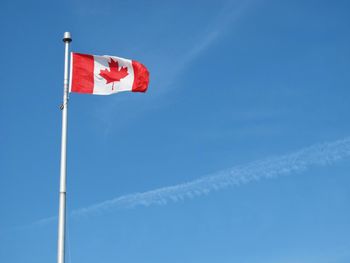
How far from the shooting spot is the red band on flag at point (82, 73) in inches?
1069

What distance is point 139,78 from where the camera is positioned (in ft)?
95.7

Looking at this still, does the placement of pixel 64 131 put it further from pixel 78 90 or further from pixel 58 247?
pixel 58 247

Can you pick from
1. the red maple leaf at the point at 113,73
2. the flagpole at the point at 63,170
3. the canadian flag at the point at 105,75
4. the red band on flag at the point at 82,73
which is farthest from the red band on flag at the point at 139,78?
the flagpole at the point at 63,170

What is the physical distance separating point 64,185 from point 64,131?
2.45 m

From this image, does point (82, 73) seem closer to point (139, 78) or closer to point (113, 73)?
point (113, 73)

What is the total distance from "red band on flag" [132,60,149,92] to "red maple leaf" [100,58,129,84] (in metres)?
0.52

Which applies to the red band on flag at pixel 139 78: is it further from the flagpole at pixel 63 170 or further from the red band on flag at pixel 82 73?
the flagpole at pixel 63 170

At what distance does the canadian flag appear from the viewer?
27.3 meters

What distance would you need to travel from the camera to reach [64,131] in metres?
24.7

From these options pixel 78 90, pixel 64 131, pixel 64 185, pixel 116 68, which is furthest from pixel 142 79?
pixel 64 185

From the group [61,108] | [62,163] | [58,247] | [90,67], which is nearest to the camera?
[58,247]

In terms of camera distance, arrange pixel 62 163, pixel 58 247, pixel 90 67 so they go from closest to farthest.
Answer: pixel 58 247 → pixel 62 163 → pixel 90 67

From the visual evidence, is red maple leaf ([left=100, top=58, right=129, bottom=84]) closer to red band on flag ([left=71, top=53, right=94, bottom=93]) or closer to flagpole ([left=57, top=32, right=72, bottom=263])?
red band on flag ([left=71, top=53, right=94, bottom=93])

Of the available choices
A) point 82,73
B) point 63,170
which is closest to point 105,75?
point 82,73
